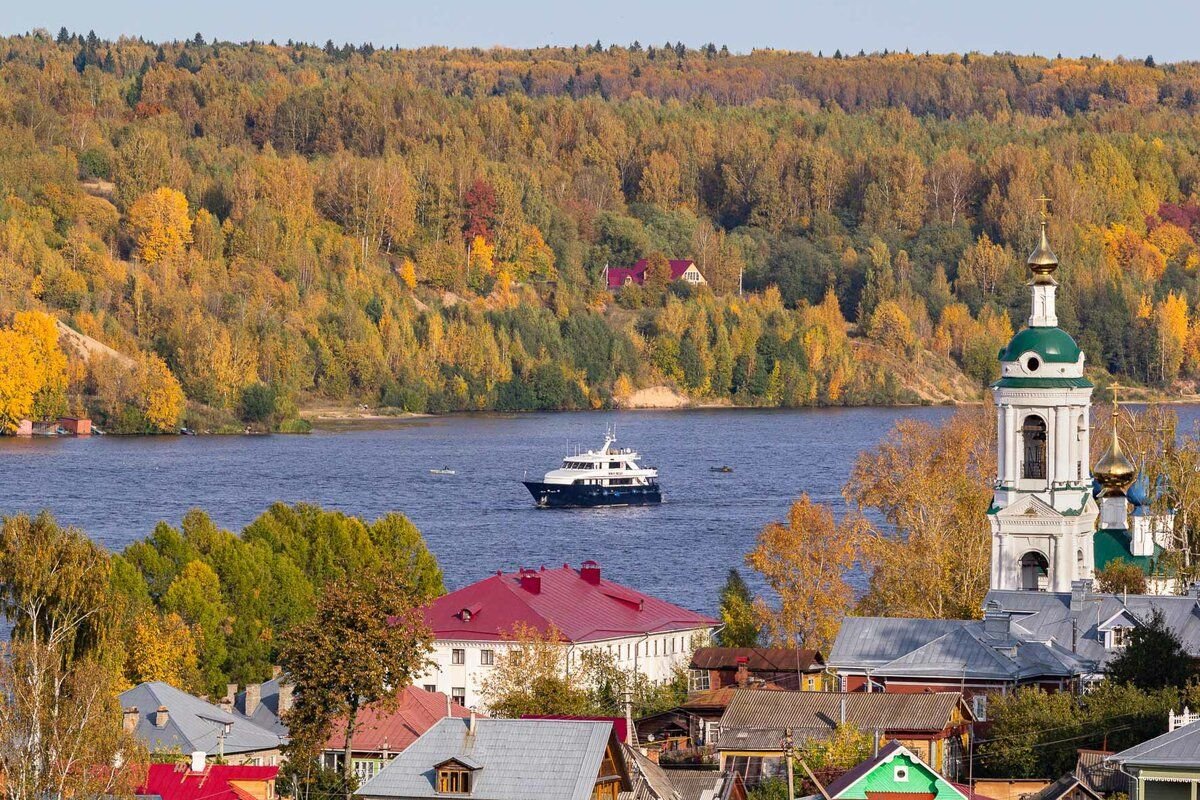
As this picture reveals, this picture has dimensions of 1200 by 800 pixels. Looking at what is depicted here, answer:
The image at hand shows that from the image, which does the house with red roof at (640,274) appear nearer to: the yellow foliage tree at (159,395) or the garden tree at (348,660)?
the yellow foliage tree at (159,395)

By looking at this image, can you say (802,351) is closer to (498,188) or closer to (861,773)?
(498,188)

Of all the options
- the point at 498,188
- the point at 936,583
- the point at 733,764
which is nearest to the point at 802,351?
the point at 498,188

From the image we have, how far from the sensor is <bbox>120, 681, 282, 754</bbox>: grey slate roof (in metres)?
40.8

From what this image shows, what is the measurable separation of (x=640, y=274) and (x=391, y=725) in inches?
5835

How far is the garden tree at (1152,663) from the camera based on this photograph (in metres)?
39.0

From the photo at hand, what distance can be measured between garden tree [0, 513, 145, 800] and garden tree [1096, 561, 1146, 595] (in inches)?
662

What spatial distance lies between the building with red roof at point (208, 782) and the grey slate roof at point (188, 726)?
336cm

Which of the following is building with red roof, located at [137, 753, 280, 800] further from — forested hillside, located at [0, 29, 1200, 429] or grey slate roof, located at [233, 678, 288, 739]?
forested hillside, located at [0, 29, 1200, 429]

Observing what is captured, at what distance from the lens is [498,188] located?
188 meters

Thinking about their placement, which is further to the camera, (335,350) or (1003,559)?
(335,350)

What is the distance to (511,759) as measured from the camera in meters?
33.0

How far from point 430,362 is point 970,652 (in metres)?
117

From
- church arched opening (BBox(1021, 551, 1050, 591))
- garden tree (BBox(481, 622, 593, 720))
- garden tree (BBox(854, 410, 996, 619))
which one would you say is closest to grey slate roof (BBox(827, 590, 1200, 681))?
church arched opening (BBox(1021, 551, 1050, 591))

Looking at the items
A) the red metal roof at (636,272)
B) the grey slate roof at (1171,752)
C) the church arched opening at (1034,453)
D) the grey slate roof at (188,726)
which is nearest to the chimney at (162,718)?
the grey slate roof at (188,726)
